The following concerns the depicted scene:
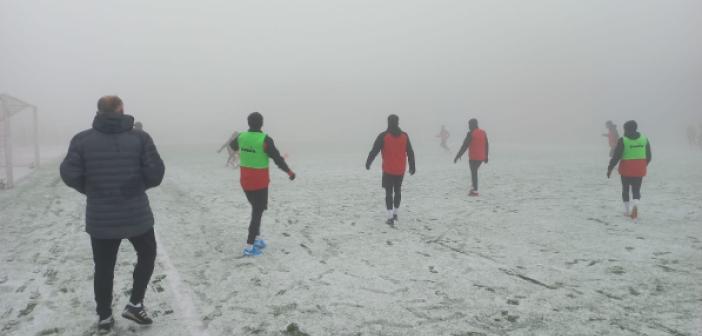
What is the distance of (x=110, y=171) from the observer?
11.8 ft

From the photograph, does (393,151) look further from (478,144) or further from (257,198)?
(478,144)

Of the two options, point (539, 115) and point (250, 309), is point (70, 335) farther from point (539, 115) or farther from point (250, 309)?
point (539, 115)

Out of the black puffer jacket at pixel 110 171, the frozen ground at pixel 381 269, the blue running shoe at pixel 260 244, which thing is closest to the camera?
the black puffer jacket at pixel 110 171

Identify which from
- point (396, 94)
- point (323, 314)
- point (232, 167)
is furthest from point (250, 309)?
point (396, 94)

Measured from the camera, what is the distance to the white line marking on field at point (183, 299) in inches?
156

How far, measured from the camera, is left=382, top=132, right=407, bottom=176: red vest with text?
790cm

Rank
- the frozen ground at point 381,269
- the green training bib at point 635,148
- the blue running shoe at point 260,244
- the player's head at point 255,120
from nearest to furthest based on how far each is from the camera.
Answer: the frozen ground at point 381,269 < the player's head at point 255,120 < the blue running shoe at point 260,244 < the green training bib at point 635,148

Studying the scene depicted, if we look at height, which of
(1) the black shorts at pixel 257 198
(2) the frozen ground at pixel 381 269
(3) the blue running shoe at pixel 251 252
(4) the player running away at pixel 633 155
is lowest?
(2) the frozen ground at pixel 381 269

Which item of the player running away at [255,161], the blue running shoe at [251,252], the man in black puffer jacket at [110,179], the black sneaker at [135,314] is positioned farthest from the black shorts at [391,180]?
the black sneaker at [135,314]

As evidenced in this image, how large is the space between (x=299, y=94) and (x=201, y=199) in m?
115

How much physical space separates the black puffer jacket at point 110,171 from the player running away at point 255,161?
2166mm

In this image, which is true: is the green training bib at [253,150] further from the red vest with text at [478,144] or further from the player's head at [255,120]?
the red vest with text at [478,144]

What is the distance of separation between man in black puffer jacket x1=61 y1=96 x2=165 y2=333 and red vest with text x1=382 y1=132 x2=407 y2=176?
4.72 metres

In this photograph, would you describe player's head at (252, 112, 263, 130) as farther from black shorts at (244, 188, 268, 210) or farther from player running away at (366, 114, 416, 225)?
player running away at (366, 114, 416, 225)
